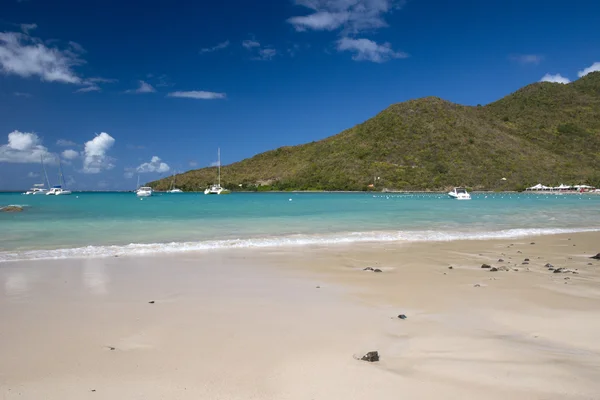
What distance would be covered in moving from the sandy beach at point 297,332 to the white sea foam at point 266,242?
248 centimetres

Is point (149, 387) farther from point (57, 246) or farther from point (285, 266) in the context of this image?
point (57, 246)

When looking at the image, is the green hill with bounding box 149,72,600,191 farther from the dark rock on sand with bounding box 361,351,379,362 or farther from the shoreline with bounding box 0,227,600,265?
the dark rock on sand with bounding box 361,351,379,362

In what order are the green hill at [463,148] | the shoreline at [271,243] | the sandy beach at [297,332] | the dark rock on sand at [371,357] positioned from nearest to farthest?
1. the sandy beach at [297,332]
2. the dark rock on sand at [371,357]
3. the shoreline at [271,243]
4. the green hill at [463,148]

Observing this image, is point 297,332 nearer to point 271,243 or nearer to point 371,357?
point 371,357

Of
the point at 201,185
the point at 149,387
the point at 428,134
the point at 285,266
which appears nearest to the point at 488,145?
the point at 428,134

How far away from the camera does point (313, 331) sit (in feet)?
17.1

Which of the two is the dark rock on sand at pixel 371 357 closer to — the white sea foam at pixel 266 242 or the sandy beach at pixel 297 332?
the sandy beach at pixel 297 332

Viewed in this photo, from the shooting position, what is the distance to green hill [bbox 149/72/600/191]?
325ft

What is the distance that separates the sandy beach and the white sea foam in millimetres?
2482

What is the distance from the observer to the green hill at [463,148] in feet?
325

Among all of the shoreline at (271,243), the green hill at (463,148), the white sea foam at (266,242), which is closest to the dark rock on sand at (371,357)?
the shoreline at (271,243)

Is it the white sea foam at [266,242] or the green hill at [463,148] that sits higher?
the green hill at [463,148]

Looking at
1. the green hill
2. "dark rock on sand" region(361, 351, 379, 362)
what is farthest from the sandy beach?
the green hill

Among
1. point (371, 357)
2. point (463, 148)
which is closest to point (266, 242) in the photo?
point (371, 357)
